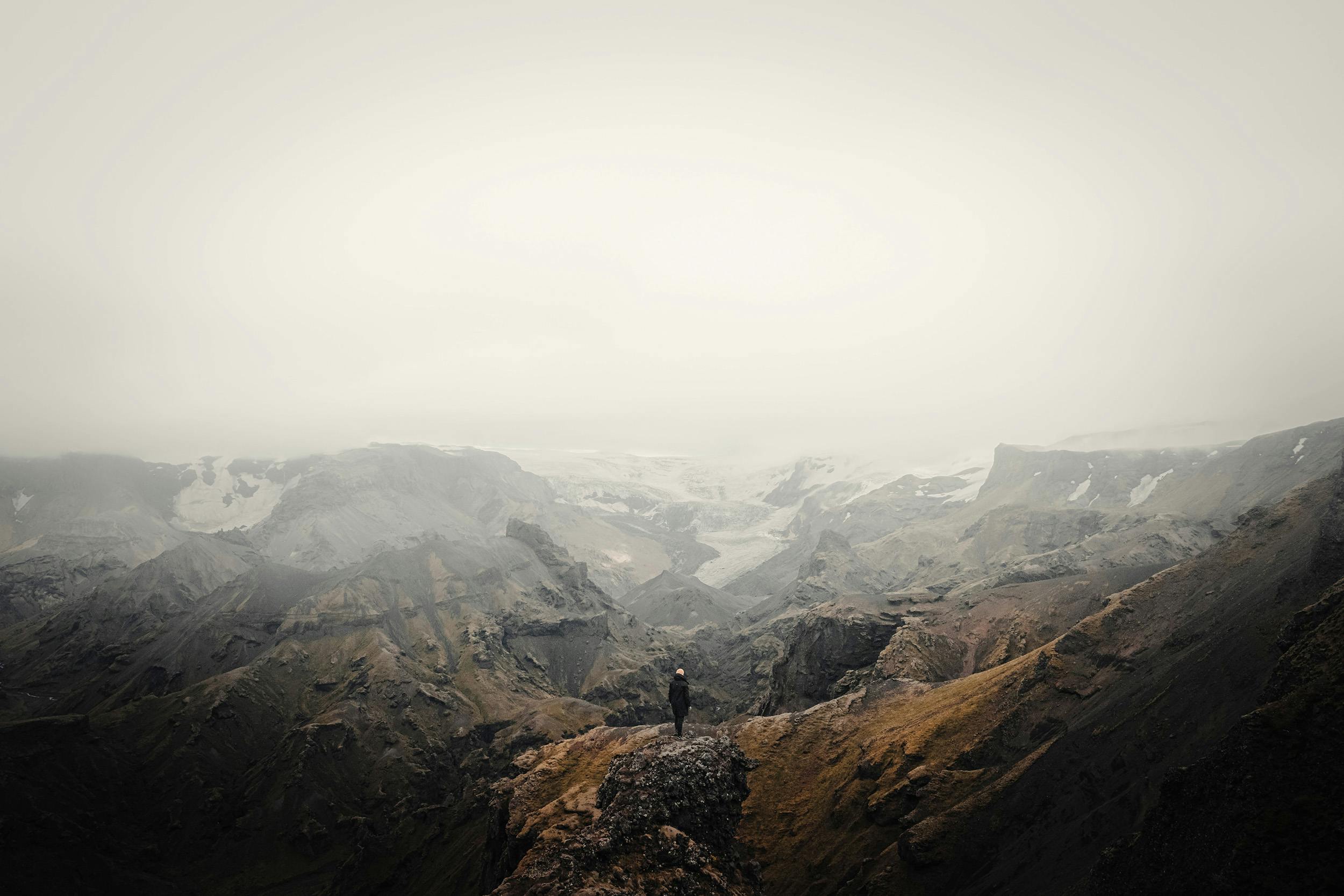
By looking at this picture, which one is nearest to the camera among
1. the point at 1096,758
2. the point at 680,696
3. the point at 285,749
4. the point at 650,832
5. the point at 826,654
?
the point at 650,832

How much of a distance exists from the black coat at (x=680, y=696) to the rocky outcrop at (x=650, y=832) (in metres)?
2.48

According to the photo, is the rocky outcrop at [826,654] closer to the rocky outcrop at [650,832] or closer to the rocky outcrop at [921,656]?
the rocky outcrop at [921,656]

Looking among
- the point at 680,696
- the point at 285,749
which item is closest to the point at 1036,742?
the point at 680,696

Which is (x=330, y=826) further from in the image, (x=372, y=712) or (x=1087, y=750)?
(x=1087, y=750)

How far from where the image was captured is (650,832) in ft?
101

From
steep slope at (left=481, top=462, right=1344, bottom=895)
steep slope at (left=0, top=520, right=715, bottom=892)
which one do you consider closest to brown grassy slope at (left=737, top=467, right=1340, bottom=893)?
steep slope at (left=481, top=462, right=1344, bottom=895)

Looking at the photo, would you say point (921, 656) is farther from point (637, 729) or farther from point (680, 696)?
point (680, 696)

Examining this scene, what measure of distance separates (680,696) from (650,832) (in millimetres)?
7637

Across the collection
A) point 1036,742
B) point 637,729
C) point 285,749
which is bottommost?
point 285,749

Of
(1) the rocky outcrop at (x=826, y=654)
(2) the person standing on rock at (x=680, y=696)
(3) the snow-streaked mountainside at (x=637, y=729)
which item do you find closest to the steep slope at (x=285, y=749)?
(3) the snow-streaked mountainside at (x=637, y=729)

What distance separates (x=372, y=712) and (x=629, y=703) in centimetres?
6861

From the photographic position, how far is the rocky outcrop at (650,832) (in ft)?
93.4

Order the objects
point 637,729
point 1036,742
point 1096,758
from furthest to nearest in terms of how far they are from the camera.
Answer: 1. point 637,729
2. point 1036,742
3. point 1096,758

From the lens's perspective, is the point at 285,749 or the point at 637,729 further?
the point at 285,749
